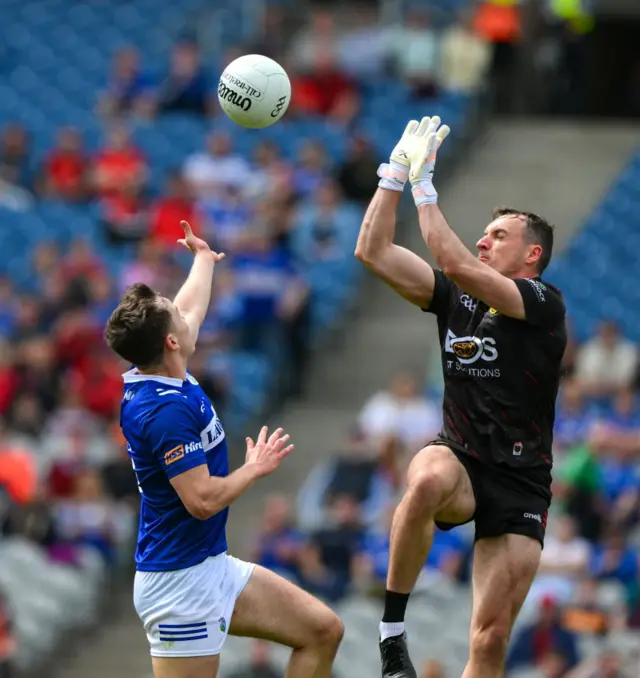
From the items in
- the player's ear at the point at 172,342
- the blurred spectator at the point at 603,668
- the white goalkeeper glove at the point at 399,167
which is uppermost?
the white goalkeeper glove at the point at 399,167

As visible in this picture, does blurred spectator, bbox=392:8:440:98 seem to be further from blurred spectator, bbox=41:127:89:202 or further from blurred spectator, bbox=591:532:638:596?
blurred spectator, bbox=591:532:638:596

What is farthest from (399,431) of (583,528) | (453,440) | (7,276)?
(453,440)

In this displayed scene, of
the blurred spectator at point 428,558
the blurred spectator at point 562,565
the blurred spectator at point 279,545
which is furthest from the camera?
the blurred spectator at point 279,545

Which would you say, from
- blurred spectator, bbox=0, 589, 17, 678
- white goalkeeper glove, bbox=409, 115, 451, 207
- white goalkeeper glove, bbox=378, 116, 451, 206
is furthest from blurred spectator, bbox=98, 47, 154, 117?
white goalkeeper glove, bbox=409, 115, 451, 207

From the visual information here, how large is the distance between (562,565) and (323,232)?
517cm

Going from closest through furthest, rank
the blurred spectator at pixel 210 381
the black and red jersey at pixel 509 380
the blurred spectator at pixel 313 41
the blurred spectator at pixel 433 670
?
the black and red jersey at pixel 509 380, the blurred spectator at pixel 433 670, the blurred spectator at pixel 210 381, the blurred spectator at pixel 313 41

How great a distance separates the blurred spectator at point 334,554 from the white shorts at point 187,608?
540cm

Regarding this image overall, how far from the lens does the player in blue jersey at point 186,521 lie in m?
6.64

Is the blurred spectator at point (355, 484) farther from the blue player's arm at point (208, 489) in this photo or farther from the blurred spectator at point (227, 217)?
the blue player's arm at point (208, 489)

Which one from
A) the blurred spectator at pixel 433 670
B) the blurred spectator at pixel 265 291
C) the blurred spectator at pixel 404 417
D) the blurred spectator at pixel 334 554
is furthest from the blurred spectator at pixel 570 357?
the blurred spectator at pixel 433 670

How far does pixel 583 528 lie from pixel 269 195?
5.26 m

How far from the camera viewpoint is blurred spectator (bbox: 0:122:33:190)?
59.1ft

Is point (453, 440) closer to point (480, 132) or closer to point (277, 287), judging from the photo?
point (277, 287)

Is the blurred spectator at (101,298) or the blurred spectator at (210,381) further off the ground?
the blurred spectator at (101,298)
